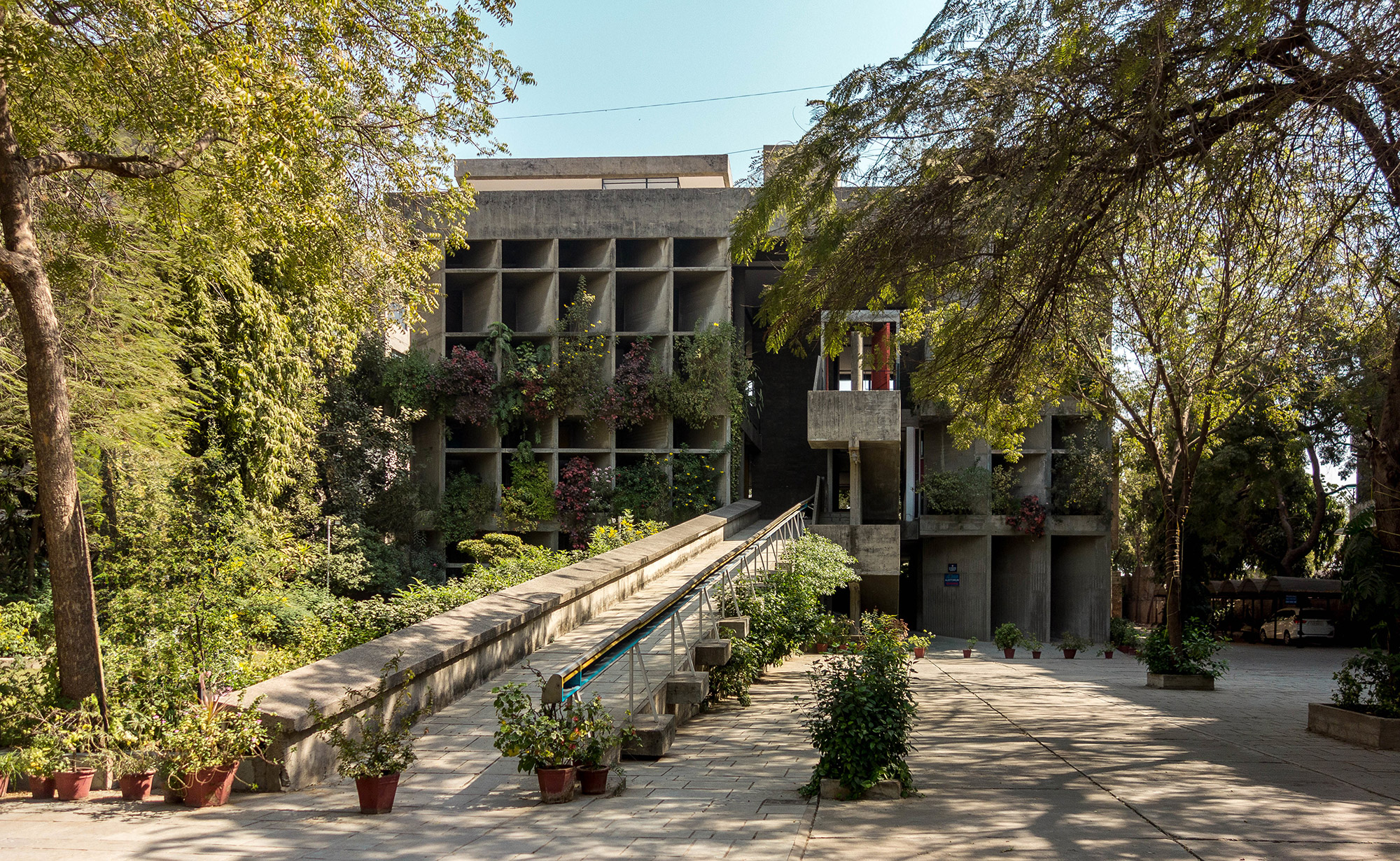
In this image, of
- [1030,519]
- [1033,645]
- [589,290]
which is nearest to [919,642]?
[1033,645]

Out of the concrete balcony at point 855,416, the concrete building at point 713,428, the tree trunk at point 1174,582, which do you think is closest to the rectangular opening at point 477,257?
the concrete building at point 713,428

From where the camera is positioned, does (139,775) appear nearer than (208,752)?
No

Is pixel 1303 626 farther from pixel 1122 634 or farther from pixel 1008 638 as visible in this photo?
pixel 1008 638

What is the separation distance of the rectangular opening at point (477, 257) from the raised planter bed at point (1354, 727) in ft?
53.9

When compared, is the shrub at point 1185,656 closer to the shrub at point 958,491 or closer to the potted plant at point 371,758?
the shrub at point 958,491

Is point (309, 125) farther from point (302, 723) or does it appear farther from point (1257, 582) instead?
point (1257, 582)

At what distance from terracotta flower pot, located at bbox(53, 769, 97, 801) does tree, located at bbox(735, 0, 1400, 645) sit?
232 inches

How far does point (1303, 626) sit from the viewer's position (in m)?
25.2

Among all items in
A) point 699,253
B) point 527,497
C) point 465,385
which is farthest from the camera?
point 699,253

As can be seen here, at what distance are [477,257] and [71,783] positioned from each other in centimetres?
1626

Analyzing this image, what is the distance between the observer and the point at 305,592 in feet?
45.3

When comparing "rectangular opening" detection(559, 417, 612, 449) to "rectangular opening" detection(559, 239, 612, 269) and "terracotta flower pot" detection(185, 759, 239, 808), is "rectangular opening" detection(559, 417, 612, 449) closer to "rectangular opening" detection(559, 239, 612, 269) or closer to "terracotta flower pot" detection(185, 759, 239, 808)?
"rectangular opening" detection(559, 239, 612, 269)

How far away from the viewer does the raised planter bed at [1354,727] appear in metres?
8.18

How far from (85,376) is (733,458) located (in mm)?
12238
